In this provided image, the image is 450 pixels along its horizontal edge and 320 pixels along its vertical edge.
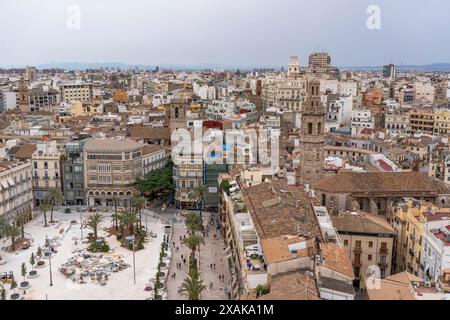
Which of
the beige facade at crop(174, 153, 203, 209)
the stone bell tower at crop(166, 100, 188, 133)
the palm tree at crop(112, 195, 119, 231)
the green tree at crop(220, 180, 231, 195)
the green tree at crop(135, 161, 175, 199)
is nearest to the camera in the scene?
the green tree at crop(220, 180, 231, 195)

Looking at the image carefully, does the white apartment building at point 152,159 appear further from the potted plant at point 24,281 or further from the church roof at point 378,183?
the church roof at point 378,183

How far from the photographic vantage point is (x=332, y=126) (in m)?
81.0

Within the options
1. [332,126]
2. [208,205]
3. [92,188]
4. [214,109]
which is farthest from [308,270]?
[214,109]

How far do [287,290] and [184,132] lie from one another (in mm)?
45071

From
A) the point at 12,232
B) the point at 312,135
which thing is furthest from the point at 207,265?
the point at 12,232

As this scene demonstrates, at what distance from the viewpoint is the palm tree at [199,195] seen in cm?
5021

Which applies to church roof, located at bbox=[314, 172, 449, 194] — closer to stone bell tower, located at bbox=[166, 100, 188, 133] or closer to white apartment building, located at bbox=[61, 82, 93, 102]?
stone bell tower, located at bbox=[166, 100, 188, 133]

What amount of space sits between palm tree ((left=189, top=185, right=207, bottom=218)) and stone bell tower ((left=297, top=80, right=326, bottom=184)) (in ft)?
35.2

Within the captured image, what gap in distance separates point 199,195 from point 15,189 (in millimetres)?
17698

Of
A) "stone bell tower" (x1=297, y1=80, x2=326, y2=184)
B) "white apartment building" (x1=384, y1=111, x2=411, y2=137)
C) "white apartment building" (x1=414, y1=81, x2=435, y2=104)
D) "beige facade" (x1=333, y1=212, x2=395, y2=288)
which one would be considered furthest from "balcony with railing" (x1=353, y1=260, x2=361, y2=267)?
"white apartment building" (x1=414, y1=81, x2=435, y2=104)

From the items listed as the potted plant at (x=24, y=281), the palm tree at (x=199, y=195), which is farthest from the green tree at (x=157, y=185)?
the potted plant at (x=24, y=281)

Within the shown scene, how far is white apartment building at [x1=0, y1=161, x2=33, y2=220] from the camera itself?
156 ft

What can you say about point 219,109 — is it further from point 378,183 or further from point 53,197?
point 378,183
